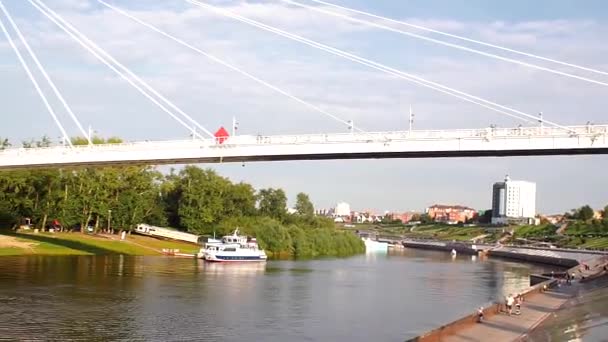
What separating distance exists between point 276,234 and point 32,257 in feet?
68.1

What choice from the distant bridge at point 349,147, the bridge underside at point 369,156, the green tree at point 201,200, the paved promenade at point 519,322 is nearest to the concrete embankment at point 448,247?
the green tree at point 201,200

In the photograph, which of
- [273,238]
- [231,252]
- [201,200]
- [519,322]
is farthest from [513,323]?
[201,200]

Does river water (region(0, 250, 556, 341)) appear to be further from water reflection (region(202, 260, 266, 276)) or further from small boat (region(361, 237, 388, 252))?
small boat (region(361, 237, 388, 252))

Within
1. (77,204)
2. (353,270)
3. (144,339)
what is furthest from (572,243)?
(144,339)

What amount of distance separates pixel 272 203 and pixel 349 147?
4536cm

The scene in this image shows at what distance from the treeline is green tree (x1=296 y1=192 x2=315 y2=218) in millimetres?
2194

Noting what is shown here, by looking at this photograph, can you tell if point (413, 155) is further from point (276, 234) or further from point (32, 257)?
point (276, 234)

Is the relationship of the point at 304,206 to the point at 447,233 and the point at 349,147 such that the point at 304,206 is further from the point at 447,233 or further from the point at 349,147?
the point at 447,233

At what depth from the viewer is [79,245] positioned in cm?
5066

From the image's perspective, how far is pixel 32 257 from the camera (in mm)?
42781

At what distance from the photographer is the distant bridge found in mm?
24047

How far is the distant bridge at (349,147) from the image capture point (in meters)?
24.0

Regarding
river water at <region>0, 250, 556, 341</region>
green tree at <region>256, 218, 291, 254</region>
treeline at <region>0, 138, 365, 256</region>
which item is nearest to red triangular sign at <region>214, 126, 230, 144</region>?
river water at <region>0, 250, 556, 341</region>

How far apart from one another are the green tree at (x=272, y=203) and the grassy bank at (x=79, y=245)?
37.8ft
